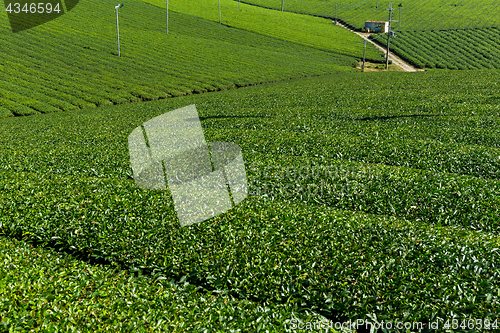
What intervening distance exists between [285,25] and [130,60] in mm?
54961

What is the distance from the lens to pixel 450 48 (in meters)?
91.6

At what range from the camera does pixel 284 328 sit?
6008 millimetres

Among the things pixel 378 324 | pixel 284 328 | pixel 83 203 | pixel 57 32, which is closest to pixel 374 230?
pixel 378 324

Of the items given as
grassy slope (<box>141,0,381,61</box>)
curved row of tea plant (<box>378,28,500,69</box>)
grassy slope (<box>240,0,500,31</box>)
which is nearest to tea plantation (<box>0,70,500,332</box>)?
curved row of tea plant (<box>378,28,500,69</box>)

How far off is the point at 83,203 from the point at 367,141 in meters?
12.1

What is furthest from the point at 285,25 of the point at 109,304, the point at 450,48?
the point at 109,304

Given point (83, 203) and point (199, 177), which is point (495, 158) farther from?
point (83, 203)

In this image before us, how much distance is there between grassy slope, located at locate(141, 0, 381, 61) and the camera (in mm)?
92562

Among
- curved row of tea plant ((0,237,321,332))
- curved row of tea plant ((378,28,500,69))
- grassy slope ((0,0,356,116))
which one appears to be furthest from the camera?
curved row of tea plant ((378,28,500,69))

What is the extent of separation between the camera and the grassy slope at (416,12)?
113 meters

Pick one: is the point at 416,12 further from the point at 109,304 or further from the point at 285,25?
the point at 109,304

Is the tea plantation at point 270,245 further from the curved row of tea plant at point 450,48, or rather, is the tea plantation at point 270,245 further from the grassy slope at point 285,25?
the grassy slope at point 285,25

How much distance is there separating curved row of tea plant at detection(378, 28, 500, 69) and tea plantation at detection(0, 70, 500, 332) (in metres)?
76.5

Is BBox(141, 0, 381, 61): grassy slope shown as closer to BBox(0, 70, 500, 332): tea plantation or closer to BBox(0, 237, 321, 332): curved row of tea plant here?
BBox(0, 70, 500, 332): tea plantation
